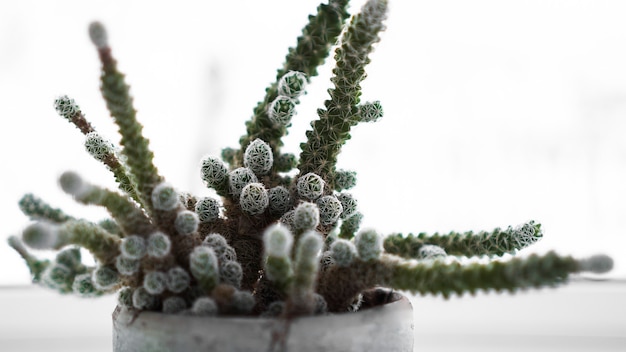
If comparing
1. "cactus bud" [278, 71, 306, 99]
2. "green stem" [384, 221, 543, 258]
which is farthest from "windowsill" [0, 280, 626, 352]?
"cactus bud" [278, 71, 306, 99]

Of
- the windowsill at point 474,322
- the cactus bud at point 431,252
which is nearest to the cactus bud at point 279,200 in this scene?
the cactus bud at point 431,252

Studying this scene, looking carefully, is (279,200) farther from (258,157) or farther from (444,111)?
(444,111)

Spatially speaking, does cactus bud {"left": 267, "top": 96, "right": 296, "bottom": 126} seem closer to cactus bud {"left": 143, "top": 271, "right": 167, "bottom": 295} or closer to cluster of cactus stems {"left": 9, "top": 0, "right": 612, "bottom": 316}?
cluster of cactus stems {"left": 9, "top": 0, "right": 612, "bottom": 316}

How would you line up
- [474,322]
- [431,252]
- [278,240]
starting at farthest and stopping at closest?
[474,322] → [431,252] → [278,240]

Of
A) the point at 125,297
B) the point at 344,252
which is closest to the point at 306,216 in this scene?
the point at 344,252

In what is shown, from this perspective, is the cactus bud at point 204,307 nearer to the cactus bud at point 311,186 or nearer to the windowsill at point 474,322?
the cactus bud at point 311,186

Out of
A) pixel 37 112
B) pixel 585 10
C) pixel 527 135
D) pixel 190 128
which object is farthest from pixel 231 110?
pixel 585 10
